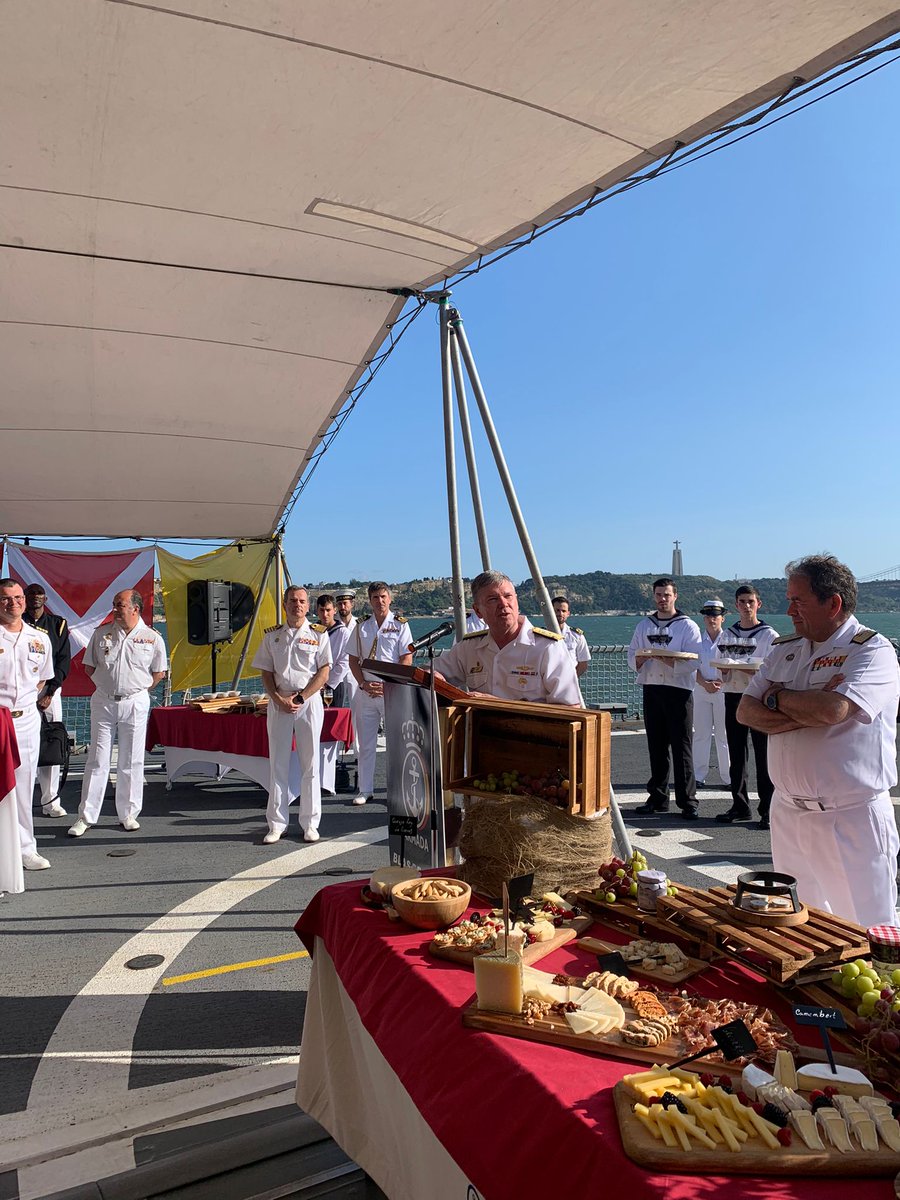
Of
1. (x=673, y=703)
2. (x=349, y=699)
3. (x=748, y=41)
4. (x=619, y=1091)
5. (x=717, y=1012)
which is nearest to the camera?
(x=619, y=1091)

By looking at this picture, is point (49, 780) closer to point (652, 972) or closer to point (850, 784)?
point (850, 784)

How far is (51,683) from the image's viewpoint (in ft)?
23.5

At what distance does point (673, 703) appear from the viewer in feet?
22.7

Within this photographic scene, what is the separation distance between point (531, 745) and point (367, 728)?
5090 mm

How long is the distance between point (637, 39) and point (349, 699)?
7.39 m

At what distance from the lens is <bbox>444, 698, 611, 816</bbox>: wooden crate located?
2.74 metres

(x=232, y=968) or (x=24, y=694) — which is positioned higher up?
(x=24, y=694)

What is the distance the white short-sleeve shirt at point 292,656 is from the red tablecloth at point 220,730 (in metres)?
0.81

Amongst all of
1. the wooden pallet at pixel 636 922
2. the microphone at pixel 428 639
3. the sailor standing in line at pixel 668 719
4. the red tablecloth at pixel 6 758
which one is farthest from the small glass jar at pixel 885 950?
the sailor standing in line at pixel 668 719

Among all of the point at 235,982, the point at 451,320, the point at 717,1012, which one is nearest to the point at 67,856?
the point at 235,982

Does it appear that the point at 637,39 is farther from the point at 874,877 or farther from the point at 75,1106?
the point at 75,1106

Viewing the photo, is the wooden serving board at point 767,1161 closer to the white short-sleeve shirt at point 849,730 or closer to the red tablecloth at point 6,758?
the white short-sleeve shirt at point 849,730

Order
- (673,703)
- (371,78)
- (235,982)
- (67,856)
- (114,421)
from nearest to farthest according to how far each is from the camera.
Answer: (371,78)
(235,982)
(67,856)
(114,421)
(673,703)

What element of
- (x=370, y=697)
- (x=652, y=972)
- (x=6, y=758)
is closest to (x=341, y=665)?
(x=370, y=697)
